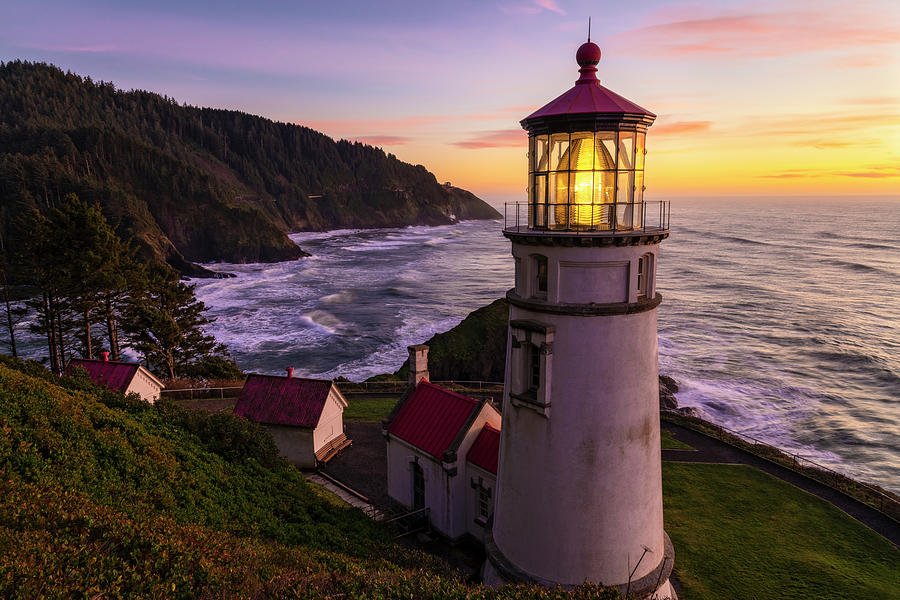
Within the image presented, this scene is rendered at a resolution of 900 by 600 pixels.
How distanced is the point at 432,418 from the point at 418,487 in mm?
2192

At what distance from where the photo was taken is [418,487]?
1592 cm

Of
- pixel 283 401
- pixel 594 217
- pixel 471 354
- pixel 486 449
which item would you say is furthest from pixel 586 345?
pixel 471 354

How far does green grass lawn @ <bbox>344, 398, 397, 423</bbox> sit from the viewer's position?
78.2ft

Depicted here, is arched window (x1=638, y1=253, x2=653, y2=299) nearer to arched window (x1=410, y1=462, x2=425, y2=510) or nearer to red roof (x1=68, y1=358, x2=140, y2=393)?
arched window (x1=410, y1=462, x2=425, y2=510)

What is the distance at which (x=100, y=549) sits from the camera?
6301 millimetres

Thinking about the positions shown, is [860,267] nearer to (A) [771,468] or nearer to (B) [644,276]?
(A) [771,468]

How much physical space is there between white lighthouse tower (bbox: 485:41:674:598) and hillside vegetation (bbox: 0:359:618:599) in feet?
7.54

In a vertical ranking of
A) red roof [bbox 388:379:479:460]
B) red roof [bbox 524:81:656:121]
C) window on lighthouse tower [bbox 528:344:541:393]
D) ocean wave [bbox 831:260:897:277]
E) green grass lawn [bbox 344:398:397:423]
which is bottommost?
green grass lawn [bbox 344:398:397:423]

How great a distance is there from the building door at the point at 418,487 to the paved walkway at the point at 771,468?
1077 cm

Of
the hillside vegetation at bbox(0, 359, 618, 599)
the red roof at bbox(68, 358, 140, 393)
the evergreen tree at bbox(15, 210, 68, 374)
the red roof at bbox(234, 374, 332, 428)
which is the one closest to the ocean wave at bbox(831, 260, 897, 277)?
the red roof at bbox(234, 374, 332, 428)

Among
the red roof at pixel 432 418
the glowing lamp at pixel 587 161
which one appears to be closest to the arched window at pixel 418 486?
the red roof at pixel 432 418

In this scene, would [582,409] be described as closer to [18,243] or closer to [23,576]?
[23,576]

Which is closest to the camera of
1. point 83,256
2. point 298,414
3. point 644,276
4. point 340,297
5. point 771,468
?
point 644,276

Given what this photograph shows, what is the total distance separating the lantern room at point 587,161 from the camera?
324 inches
